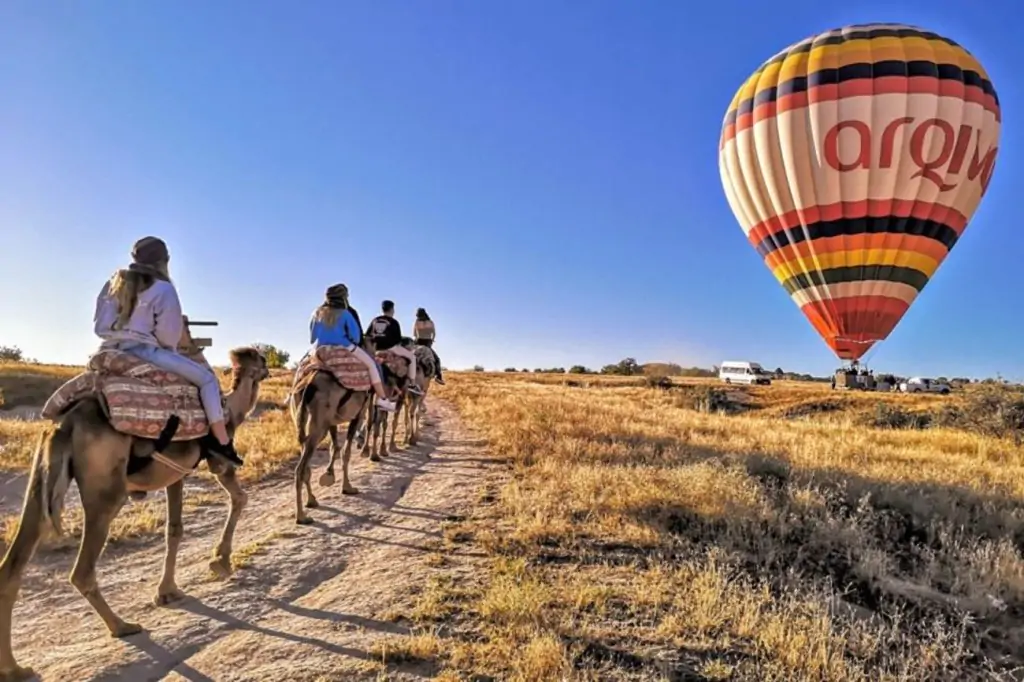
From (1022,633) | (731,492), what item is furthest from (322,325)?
(1022,633)

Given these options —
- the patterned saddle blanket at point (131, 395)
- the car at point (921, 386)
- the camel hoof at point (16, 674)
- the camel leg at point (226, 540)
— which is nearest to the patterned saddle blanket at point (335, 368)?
the camel leg at point (226, 540)

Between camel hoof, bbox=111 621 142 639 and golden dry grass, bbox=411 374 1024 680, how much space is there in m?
2.25

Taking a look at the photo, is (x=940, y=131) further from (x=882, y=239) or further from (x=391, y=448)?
(x=391, y=448)

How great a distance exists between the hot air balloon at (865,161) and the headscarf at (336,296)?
18711mm

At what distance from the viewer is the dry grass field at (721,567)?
15.5 ft

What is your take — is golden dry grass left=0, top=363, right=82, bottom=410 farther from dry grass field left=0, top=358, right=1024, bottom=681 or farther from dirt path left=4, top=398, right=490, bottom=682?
dirt path left=4, top=398, right=490, bottom=682

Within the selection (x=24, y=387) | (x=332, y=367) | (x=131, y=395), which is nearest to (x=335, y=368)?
(x=332, y=367)

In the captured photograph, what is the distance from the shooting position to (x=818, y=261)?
2330 cm

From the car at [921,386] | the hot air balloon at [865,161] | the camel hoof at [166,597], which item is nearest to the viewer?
the camel hoof at [166,597]

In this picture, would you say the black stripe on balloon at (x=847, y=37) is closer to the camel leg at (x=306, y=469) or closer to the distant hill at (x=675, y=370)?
the camel leg at (x=306, y=469)

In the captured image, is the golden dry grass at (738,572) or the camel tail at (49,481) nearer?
the camel tail at (49,481)

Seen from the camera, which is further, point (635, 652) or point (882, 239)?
point (882, 239)

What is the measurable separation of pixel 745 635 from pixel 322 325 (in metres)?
7.60

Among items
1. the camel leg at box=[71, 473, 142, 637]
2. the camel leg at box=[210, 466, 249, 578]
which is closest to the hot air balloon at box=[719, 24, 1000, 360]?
the camel leg at box=[210, 466, 249, 578]
